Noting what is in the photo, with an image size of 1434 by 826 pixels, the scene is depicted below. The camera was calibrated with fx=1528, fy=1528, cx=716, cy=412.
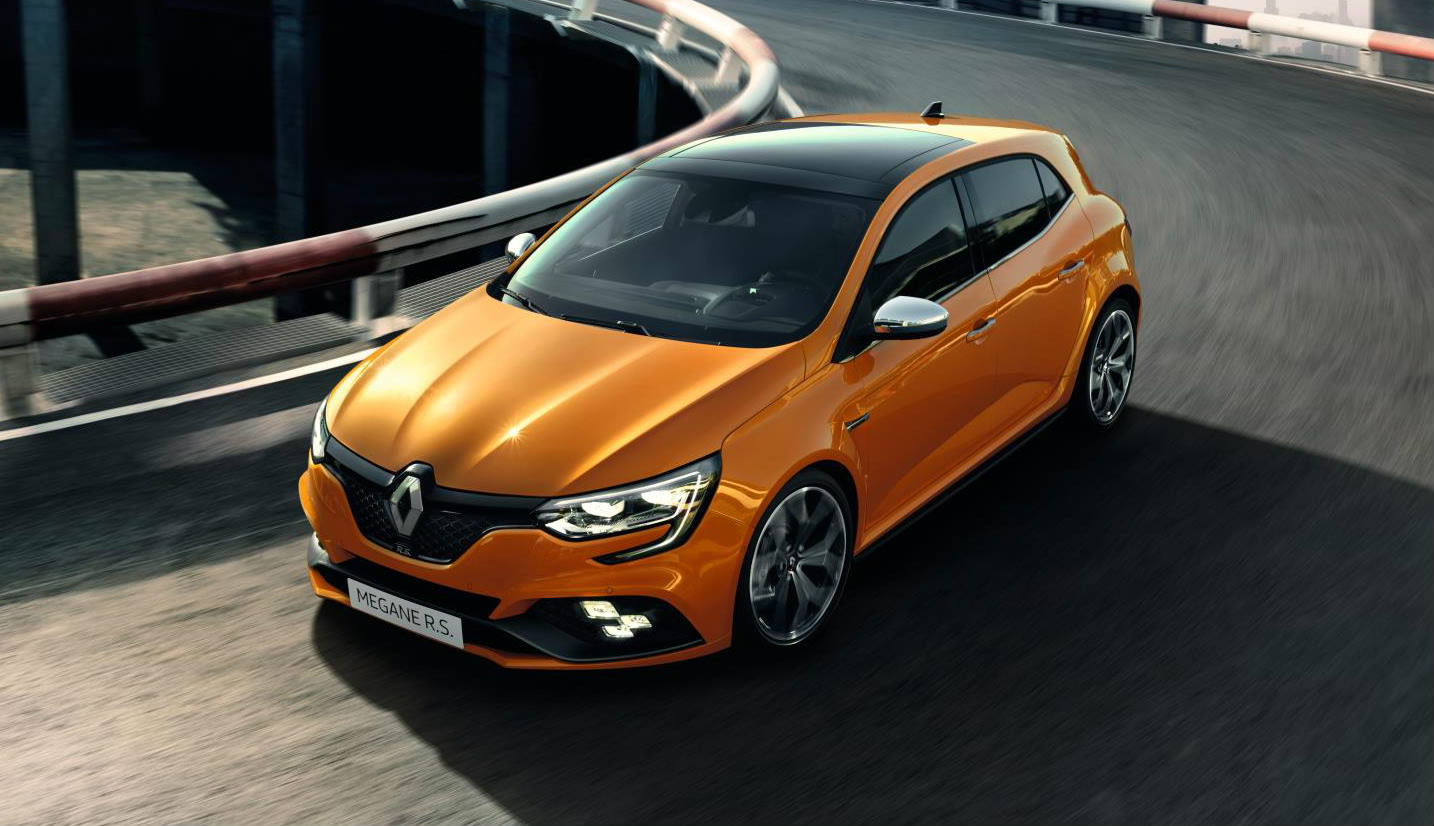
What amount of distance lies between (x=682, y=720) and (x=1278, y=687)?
2.01m

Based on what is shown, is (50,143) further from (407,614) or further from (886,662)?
(886,662)

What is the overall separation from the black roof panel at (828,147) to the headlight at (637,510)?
1.90m

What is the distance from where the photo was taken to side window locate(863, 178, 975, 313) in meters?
5.89

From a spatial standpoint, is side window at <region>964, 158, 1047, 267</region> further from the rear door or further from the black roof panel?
the black roof panel

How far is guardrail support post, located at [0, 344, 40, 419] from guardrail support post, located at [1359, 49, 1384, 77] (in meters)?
19.6

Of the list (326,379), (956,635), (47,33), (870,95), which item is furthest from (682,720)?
(47,33)

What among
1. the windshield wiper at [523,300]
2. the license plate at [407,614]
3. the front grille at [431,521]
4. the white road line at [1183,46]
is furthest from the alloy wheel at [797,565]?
the white road line at [1183,46]

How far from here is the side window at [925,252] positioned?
19.3ft

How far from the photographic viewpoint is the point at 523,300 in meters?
6.12

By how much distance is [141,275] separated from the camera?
7938 mm

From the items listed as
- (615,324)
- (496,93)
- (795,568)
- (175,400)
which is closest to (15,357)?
(175,400)

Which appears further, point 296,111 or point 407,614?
point 296,111

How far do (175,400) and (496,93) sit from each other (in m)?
15.8

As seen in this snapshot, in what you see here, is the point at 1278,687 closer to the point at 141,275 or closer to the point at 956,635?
the point at 956,635
